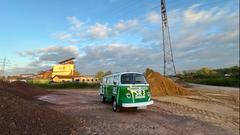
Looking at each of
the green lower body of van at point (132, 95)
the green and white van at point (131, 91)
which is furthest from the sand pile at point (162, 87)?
the green lower body of van at point (132, 95)

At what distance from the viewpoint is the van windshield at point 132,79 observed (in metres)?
14.2

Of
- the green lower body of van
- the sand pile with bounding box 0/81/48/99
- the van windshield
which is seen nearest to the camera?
the green lower body of van

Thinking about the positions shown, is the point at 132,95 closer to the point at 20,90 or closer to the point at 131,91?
Answer: the point at 131,91

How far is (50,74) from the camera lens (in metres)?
101

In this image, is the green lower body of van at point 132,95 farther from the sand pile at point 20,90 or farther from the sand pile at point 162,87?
the sand pile at point 162,87

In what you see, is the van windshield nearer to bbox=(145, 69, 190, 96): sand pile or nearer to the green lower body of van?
the green lower body of van

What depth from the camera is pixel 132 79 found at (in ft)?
46.9

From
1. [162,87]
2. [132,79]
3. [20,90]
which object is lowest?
[162,87]

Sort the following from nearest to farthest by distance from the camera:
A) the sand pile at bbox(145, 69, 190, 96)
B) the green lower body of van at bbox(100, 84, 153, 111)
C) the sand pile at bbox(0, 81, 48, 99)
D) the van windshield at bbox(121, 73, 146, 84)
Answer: the green lower body of van at bbox(100, 84, 153, 111)
the van windshield at bbox(121, 73, 146, 84)
the sand pile at bbox(0, 81, 48, 99)
the sand pile at bbox(145, 69, 190, 96)

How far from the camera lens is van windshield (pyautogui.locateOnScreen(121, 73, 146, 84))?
558 inches

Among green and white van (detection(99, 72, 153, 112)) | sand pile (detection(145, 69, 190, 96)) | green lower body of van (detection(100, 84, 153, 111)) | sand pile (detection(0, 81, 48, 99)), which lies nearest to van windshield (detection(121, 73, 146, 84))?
green and white van (detection(99, 72, 153, 112))

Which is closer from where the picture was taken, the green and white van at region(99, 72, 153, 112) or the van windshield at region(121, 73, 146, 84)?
the green and white van at region(99, 72, 153, 112)

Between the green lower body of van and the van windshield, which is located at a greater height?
the van windshield

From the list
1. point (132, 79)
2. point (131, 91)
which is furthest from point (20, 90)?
point (131, 91)
